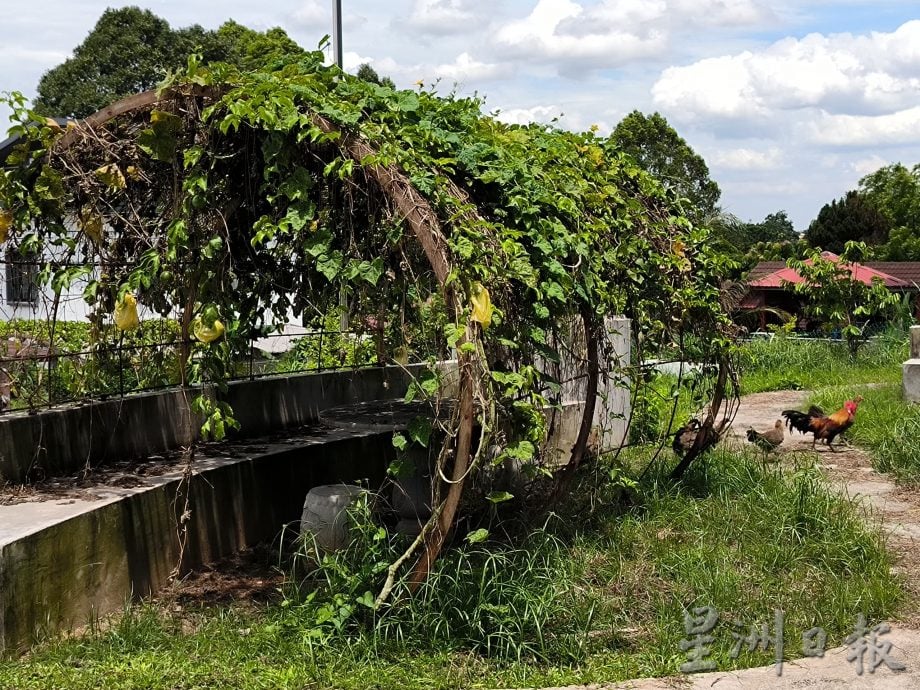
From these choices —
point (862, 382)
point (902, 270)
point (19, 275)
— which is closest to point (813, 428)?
point (862, 382)

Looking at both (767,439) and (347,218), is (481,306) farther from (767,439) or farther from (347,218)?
(767,439)

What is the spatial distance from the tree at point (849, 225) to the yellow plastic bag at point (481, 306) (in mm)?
44816

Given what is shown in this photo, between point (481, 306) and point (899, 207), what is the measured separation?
44.1 meters

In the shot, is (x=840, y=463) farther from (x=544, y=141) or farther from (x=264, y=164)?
(x=264, y=164)

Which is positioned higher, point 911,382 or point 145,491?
point 145,491

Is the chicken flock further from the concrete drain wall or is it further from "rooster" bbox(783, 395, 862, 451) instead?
the concrete drain wall

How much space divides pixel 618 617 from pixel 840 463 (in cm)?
528

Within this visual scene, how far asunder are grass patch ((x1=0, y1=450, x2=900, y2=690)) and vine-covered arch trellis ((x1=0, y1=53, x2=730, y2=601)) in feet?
1.07

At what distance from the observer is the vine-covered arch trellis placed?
16.6 feet

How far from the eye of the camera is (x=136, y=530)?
6070 millimetres

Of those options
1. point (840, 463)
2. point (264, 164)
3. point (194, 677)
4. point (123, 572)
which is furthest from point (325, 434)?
point (840, 463)

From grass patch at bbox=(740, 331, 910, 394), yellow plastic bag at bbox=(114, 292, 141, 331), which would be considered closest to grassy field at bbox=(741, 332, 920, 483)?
grass patch at bbox=(740, 331, 910, 394)

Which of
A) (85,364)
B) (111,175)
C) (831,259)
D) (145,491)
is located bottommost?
(145,491)

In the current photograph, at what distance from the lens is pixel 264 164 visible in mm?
5609
